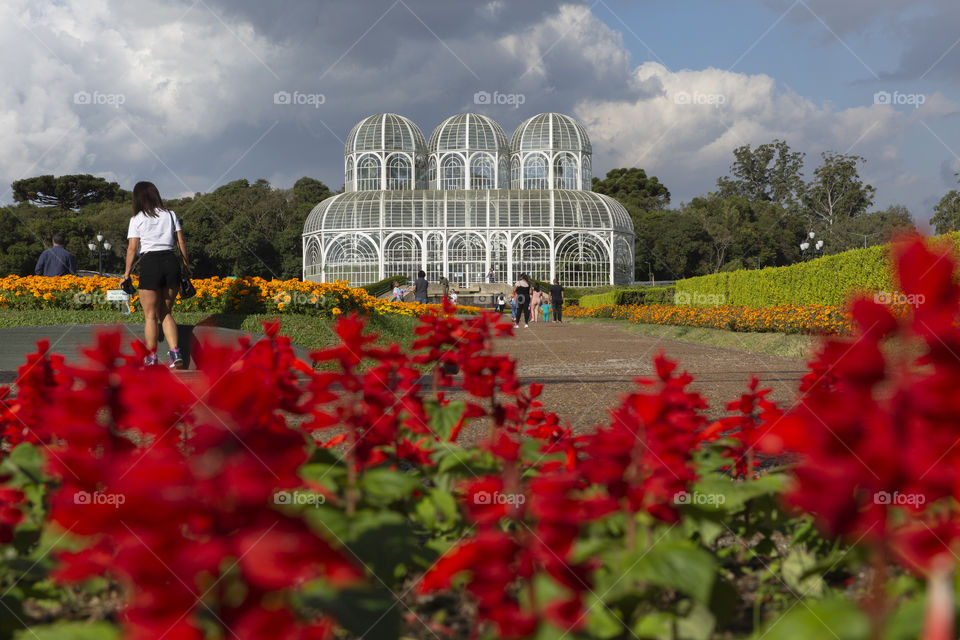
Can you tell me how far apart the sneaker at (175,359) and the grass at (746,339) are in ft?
22.3

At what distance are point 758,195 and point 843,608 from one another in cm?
8832

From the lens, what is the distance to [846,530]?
29.8 inches

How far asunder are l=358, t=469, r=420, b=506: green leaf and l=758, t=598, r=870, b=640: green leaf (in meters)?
0.82

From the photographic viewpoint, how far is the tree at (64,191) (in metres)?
79.8

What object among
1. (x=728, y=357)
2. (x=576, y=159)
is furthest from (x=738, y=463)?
(x=576, y=159)

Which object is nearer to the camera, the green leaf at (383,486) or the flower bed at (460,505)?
the flower bed at (460,505)

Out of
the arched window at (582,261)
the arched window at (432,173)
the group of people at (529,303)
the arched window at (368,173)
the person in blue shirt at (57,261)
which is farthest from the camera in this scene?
the arched window at (432,173)

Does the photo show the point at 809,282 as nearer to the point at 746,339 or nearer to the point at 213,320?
the point at 746,339

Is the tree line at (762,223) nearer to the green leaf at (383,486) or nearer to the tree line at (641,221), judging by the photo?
the tree line at (641,221)

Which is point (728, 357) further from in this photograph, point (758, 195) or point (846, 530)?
point (758, 195)

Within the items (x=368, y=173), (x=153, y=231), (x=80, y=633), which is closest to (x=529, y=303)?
(x=153, y=231)

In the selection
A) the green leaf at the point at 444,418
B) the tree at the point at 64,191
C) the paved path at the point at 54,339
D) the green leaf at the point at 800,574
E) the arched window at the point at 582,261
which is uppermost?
the tree at the point at 64,191

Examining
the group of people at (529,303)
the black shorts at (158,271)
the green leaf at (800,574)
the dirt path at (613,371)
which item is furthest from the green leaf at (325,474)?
the group of people at (529,303)

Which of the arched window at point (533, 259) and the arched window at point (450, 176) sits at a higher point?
the arched window at point (450, 176)
